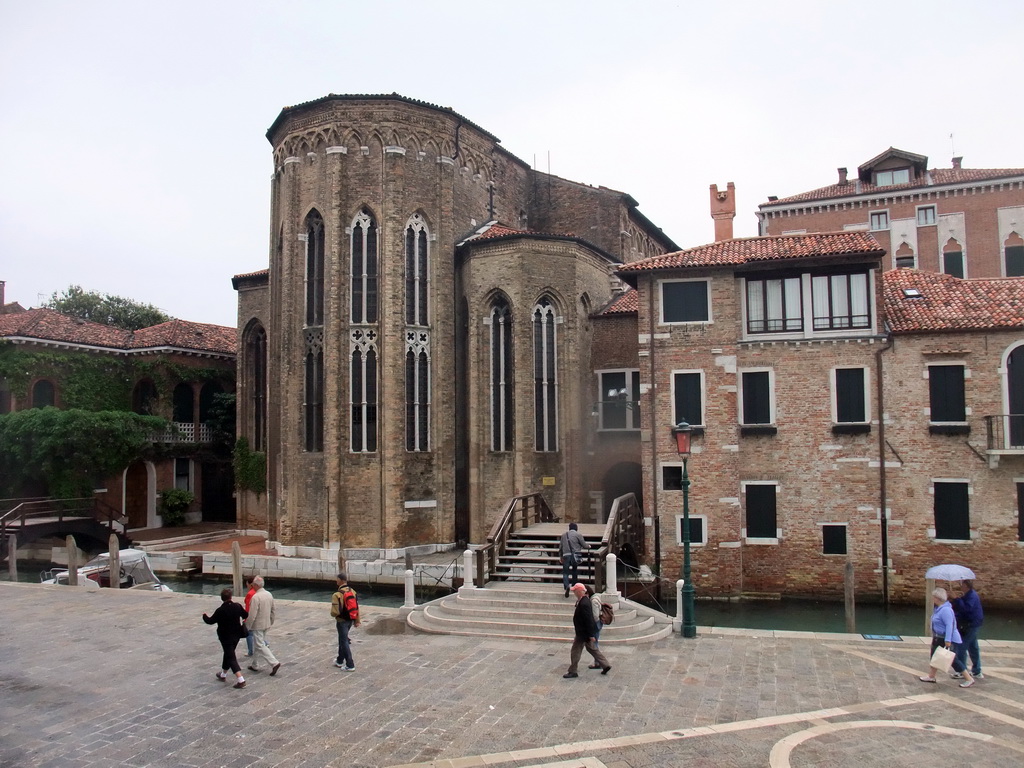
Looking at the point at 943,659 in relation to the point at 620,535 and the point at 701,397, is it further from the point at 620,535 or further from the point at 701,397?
the point at 701,397

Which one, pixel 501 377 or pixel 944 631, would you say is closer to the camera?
pixel 944 631

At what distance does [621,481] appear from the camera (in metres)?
26.5

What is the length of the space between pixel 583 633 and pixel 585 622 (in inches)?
6.8

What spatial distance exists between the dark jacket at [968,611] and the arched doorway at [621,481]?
1526 cm

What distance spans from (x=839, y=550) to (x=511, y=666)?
1222 centimetres

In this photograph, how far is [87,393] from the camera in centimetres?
3231

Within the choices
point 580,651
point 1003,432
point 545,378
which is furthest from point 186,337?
point 1003,432

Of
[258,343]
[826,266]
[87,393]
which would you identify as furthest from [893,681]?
[87,393]

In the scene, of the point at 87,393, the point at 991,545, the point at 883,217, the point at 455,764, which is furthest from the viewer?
the point at 883,217

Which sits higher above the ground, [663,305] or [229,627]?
[663,305]

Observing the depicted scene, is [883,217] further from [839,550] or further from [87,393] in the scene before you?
[87,393]

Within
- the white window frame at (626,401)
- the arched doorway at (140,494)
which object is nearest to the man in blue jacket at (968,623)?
the white window frame at (626,401)

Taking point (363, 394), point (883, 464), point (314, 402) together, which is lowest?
point (883, 464)

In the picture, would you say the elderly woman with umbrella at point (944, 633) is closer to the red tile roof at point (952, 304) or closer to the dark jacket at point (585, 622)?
the dark jacket at point (585, 622)
